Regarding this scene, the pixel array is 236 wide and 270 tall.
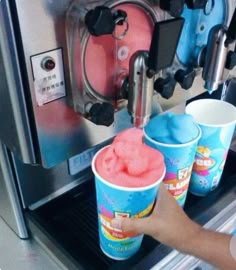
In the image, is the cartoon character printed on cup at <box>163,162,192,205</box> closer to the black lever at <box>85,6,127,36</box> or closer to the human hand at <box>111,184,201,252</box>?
the human hand at <box>111,184,201,252</box>

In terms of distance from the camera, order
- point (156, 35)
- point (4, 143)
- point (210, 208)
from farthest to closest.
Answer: point (210, 208)
point (4, 143)
point (156, 35)

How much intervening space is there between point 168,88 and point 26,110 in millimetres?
208

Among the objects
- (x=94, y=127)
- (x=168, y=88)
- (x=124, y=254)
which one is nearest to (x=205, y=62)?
(x=168, y=88)

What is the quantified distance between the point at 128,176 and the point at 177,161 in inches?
5.0

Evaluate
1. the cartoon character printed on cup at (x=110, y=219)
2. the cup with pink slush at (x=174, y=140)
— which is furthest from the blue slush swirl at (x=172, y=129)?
the cartoon character printed on cup at (x=110, y=219)

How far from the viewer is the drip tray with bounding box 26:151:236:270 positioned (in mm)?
570

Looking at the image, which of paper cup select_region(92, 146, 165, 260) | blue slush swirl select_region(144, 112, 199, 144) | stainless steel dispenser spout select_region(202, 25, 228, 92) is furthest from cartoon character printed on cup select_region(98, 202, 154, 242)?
stainless steel dispenser spout select_region(202, 25, 228, 92)

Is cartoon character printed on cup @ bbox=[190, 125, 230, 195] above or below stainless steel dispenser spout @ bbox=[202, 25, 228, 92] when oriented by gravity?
below

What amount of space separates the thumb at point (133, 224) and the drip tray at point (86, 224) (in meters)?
0.08

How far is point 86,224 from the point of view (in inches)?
25.3

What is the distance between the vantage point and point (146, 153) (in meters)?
0.50

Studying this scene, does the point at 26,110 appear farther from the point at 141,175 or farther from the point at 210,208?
the point at 210,208

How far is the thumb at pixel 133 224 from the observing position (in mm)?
509

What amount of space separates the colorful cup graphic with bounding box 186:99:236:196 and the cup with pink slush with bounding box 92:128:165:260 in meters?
0.16
